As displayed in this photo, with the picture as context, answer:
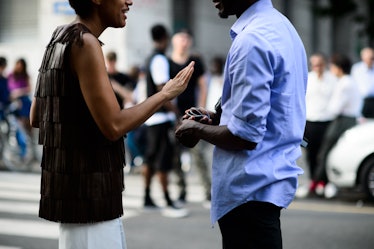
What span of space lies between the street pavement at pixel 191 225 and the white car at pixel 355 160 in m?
0.27

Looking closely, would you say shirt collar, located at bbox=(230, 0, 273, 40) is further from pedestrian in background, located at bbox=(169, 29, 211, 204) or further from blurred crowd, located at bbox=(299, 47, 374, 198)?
blurred crowd, located at bbox=(299, 47, 374, 198)

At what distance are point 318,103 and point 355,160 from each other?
1083 millimetres

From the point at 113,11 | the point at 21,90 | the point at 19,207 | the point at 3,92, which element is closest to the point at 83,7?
the point at 113,11

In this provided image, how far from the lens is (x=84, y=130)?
2805mm

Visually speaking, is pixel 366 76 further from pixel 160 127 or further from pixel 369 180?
pixel 160 127

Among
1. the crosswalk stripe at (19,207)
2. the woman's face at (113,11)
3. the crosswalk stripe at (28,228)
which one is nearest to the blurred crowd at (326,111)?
the crosswalk stripe at (19,207)

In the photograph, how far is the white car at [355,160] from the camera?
29.0 ft

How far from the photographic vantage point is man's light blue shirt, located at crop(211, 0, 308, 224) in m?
2.74

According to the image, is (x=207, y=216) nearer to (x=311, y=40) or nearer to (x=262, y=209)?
(x=262, y=209)

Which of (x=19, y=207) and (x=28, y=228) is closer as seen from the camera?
(x=28, y=228)

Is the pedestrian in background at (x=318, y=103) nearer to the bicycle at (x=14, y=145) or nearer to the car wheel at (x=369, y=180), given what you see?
the car wheel at (x=369, y=180)

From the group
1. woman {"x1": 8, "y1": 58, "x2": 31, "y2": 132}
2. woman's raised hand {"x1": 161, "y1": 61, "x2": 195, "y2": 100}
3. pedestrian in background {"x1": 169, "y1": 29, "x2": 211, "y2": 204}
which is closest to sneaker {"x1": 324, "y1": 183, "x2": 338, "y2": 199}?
pedestrian in background {"x1": 169, "y1": 29, "x2": 211, "y2": 204}

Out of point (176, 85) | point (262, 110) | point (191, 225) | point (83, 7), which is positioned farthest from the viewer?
point (191, 225)

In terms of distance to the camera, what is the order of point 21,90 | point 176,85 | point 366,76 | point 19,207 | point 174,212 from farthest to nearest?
point 21,90 < point 366,76 < point 19,207 < point 174,212 < point 176,85
